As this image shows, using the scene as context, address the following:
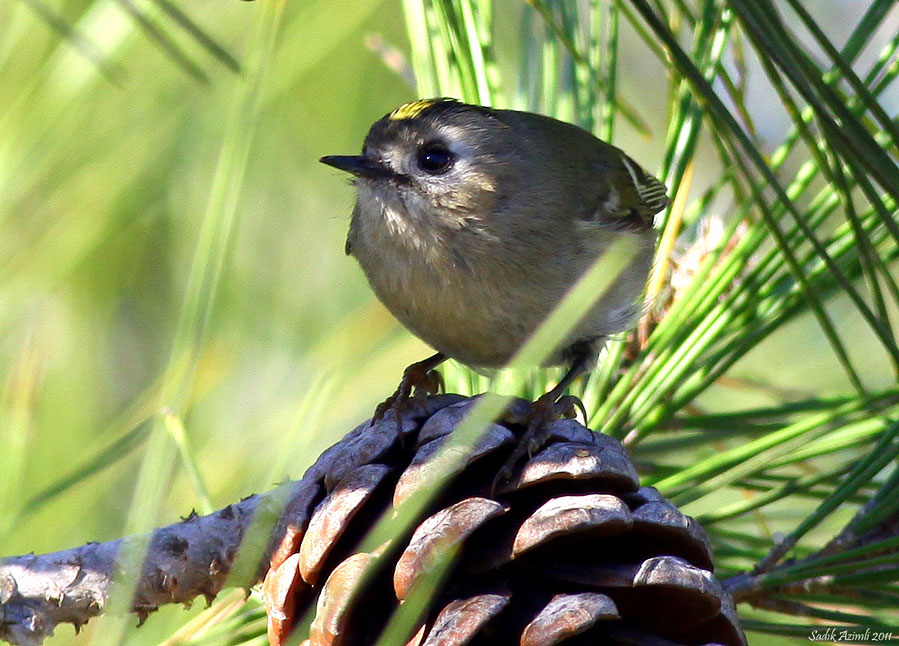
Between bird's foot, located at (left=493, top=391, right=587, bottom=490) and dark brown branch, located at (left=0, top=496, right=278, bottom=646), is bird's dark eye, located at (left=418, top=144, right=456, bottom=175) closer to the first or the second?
bird's foot, located at (left=493, top=391, right=587, bottom=490)

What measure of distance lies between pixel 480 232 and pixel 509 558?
2.48 ft

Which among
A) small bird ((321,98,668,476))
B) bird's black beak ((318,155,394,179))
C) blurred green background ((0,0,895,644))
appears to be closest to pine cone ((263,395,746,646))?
A: blurred green background ((0,0,895,644))

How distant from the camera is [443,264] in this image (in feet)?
4.48

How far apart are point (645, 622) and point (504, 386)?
518mm

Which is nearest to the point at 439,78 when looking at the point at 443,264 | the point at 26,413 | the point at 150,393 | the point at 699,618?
the point at 443,264

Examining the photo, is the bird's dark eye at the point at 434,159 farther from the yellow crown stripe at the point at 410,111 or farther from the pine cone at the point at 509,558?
the pine cone at the point at 509,558

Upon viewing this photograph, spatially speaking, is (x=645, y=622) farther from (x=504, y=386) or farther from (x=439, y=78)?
(x=439, y=78)

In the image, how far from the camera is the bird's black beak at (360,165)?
140cm

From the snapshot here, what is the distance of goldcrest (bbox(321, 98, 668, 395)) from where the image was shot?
1.33 metres

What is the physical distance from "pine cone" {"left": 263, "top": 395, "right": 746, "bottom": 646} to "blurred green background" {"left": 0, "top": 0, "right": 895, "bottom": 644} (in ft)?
0.53

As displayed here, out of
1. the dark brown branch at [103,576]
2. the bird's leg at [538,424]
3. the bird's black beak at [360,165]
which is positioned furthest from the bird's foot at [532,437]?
the bird's black beak at [360,165]

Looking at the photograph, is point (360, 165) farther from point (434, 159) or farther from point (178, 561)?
point (178, 561)

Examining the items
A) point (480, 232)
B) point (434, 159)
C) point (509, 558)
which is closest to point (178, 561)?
point (509, 558)

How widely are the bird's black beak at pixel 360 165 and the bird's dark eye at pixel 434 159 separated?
0.05 m
